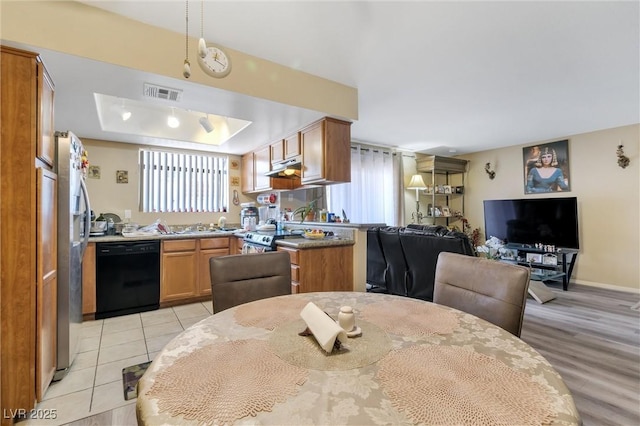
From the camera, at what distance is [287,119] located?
2.97m

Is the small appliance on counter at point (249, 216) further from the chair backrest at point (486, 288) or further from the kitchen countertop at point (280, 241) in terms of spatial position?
the chair backrest at point (486, 288)

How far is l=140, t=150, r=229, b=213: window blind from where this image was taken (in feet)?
13.5

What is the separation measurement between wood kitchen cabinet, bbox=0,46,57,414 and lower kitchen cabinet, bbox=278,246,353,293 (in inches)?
69.2

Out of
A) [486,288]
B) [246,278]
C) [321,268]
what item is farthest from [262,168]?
[486,288]

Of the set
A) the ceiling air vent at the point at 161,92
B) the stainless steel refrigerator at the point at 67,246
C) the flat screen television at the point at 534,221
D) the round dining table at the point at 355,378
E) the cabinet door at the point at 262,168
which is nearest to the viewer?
the round dining table at the point at 355,378

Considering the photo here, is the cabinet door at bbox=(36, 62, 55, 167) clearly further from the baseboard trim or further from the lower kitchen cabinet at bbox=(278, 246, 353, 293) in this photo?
the baseboard trim

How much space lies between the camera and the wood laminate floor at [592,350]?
65.6 inches

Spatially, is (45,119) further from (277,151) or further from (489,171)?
(489,171)

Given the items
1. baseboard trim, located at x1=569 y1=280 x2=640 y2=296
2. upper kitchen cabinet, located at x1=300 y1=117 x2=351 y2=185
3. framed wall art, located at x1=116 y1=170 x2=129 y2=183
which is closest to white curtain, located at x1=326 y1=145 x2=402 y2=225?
upper kitchen cabinet, located at x1=300 y1=117 x2=351 y2=185

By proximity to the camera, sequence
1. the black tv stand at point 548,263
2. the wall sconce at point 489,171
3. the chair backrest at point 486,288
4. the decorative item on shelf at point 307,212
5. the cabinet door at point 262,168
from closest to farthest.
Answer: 1. the chair backrest at point 486,288
2. the cabinet door at point 262,168
3. the decorative item on shelf at point 307,212
4. the black tv stand at point 548,263
5. the wall sconce at point 489,171

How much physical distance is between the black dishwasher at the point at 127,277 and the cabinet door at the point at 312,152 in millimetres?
1980

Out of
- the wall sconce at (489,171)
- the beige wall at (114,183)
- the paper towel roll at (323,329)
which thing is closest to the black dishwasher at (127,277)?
Answer: the beige wall at (114,183)

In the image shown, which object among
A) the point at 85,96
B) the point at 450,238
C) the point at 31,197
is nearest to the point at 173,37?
the point at 85,96

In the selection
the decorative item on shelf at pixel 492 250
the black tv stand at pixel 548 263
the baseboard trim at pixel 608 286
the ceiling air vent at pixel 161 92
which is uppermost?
the ceiling air vent at pixel 161 92
